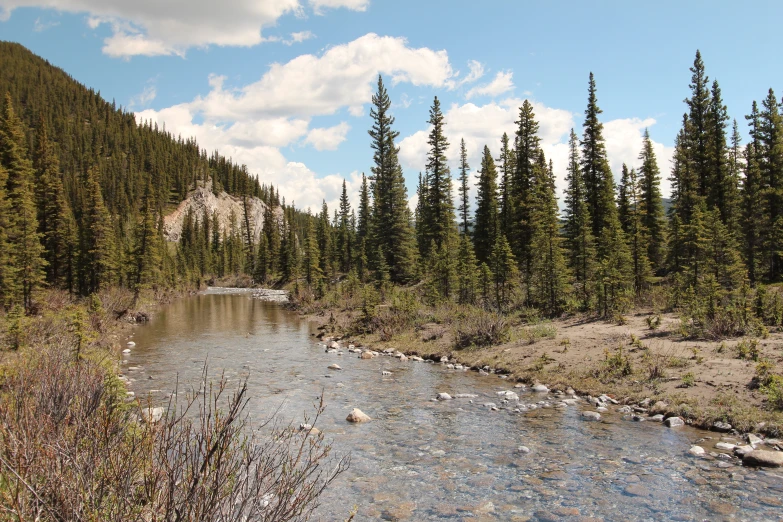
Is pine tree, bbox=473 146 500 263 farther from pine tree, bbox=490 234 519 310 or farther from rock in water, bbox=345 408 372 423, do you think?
rock in water, bbox=345 408 372 423

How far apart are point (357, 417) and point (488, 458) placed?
373cm

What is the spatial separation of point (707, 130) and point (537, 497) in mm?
44895

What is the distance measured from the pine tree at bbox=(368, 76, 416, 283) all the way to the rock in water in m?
32.0

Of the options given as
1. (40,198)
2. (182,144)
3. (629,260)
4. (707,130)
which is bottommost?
(629,260)

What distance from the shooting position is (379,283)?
42375 mm

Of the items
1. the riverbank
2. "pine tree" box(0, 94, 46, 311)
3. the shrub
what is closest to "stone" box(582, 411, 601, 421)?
the riverbank

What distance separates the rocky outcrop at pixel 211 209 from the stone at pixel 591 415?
457 feet

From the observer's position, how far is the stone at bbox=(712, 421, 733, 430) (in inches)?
420

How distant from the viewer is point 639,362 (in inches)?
601

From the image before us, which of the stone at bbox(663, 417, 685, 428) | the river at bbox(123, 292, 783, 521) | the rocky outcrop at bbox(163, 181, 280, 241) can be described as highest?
the rocky outcrop at bbox(163, 181, 280, 241)

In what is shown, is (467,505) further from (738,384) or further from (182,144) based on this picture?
(182,144)

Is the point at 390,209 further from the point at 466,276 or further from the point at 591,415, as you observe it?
the point at 591,415

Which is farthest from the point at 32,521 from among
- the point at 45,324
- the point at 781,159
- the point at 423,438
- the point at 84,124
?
the point at 84,124

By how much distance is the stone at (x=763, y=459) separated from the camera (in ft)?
28.6
